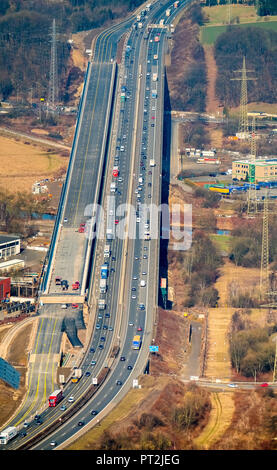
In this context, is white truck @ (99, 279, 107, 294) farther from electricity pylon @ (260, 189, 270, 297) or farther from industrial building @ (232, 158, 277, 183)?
industrial building @ (232, 158, 277, 183)

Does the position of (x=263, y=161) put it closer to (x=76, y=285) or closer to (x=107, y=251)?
(x=107, y=251)

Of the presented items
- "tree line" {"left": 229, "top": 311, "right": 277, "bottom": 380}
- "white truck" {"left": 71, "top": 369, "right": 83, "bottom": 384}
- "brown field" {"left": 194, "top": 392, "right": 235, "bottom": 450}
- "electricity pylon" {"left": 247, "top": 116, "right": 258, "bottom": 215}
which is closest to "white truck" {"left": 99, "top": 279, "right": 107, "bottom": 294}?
"tree line" {"left": 229, "top": 311, "right": 277, "bottom": 380}

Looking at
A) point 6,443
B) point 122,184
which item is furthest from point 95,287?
point 6,443

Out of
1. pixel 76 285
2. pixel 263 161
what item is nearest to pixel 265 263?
pixel 76 285

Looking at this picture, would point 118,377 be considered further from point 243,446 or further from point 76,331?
point 243,446

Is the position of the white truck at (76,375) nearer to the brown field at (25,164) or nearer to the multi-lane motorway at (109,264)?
the multi-lane motorway at (109,264)

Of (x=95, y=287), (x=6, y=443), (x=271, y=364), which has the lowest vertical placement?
(x=6, y=443)
